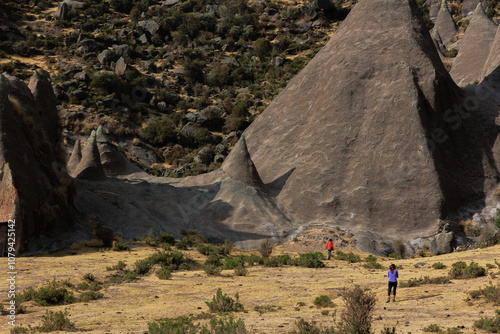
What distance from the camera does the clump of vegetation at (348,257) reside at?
2033 centimetres

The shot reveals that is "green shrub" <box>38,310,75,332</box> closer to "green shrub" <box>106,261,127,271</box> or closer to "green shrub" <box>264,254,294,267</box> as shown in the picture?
"green shrub" <box>106,261,127,271</box>

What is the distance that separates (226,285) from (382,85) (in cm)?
1899

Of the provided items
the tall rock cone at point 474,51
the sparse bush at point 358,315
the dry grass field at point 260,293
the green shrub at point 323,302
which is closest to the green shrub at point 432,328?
the dry grass field at point 260,293

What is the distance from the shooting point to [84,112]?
52.7m

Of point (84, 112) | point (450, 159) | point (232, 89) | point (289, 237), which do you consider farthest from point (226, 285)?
point (232, 89)

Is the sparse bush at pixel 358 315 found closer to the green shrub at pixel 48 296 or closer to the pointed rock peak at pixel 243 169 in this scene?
the green shrub at pixel 48 296

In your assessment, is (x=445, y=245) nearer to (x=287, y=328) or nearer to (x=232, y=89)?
(x=287, y=328)

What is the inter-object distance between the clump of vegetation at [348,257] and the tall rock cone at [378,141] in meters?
2.07

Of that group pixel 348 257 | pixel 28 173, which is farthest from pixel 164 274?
pixel 348 257

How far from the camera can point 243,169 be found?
28.4 meters

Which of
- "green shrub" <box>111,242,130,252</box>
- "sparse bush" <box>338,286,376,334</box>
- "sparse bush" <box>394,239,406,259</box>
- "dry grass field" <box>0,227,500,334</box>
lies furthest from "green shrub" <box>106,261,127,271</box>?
"sparse bush" <box>394,239,406,259</box>

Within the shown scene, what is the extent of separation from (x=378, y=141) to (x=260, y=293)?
16284 mm

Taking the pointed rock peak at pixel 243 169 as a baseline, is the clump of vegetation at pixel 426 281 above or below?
below

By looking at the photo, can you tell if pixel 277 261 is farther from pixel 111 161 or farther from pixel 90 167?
pixel 111 161
